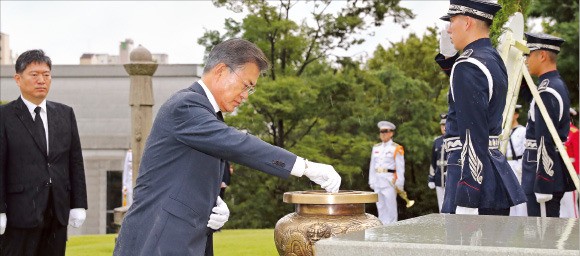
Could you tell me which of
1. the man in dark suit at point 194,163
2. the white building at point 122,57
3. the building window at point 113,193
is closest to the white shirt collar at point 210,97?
the man in dark suit at point 194,163

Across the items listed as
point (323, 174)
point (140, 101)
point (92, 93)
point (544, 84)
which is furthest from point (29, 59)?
point (92, 93)

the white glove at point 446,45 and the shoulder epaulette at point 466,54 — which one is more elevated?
the white glove at point 446,45

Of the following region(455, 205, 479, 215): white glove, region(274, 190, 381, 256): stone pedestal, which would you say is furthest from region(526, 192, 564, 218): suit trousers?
region(274, 190, 381, 256): stone pedestal

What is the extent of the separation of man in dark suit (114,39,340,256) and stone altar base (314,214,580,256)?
1.48 ft

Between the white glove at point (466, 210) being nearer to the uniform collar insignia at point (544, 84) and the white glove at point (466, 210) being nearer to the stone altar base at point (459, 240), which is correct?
the stone altar base at point (459, 240)

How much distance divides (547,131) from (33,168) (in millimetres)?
4166

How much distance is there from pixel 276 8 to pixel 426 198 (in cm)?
752

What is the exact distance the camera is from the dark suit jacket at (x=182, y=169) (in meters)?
3.75

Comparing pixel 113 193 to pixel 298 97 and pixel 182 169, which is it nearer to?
pixel 298 97

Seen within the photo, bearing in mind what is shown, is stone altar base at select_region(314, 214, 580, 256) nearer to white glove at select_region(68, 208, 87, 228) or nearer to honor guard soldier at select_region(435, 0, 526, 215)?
honor guard soldier at select_region(435, 0, 526, 215)

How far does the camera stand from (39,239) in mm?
6102

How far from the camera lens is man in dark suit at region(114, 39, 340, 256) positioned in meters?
3.76

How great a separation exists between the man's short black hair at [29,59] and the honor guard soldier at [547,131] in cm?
394

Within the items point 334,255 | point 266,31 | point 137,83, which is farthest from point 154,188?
point 266,31
